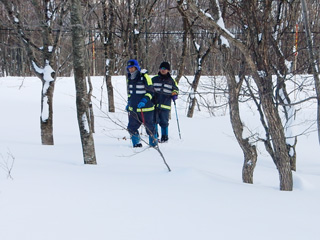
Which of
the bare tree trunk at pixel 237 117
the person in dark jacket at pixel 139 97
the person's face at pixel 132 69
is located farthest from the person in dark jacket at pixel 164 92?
the bare tree trunk at pixel 237 117

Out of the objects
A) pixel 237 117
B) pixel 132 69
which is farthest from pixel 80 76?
pixel 132 69

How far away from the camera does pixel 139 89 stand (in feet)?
24.2

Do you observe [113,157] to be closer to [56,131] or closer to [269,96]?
[269,96]

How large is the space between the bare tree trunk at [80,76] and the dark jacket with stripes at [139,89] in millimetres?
2373

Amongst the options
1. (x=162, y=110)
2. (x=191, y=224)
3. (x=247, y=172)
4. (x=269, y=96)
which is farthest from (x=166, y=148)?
(x=191, y=224)

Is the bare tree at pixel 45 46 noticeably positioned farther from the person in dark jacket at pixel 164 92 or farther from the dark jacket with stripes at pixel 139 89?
the person in dark jacket at pixel 164 92

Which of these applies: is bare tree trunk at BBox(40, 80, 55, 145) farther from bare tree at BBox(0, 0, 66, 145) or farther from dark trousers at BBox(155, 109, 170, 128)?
dark trousers at BBox(155, 109, 170, 128)

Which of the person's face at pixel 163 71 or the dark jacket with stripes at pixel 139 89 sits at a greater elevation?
the person's face at pixel 163 71

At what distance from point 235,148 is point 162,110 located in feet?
6.66

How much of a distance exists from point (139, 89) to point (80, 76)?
2517 mm

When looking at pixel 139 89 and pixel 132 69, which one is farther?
pixel 139 89

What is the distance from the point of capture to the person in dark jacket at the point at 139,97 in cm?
728

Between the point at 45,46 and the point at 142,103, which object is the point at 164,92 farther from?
the point at 45,46

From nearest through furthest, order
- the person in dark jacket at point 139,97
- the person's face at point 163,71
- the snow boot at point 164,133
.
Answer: the person in dark jacket at point 139,97
the person's face at point 163,71
the snow boot at point 164,133
